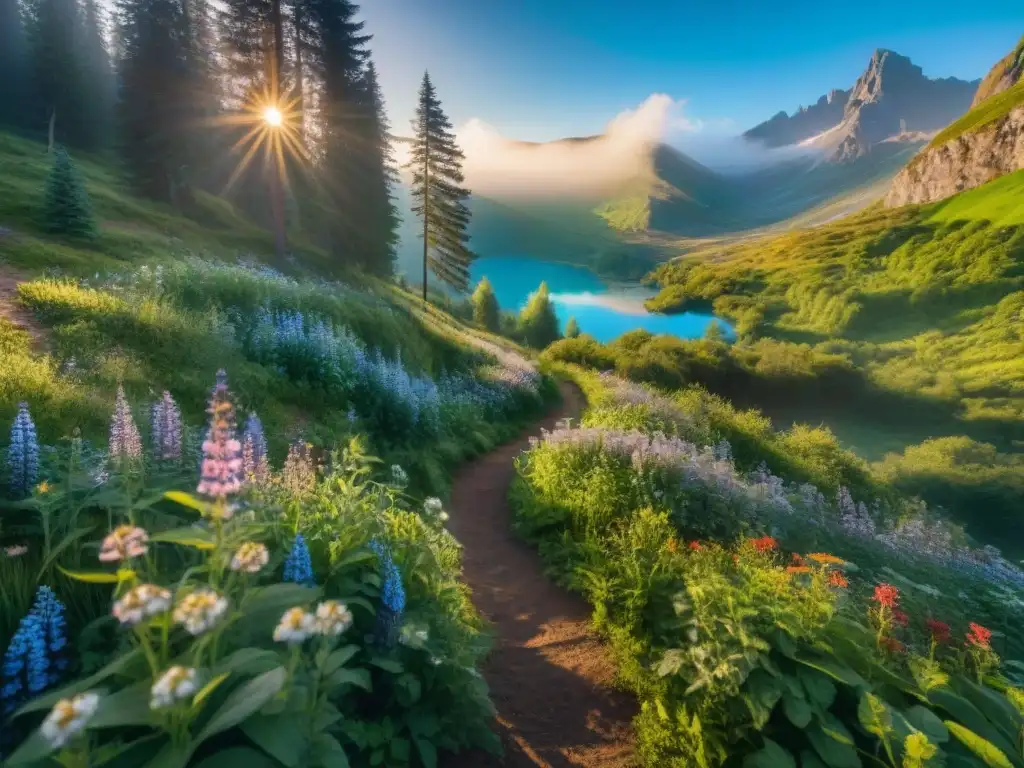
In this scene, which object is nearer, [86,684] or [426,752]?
[86,684]

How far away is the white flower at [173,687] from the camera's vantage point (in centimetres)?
133

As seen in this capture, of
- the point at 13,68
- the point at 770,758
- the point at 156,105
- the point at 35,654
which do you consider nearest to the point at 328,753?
the point at 35,654

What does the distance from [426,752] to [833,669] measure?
8.94 ft

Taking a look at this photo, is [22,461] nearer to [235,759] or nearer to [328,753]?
[235,759]

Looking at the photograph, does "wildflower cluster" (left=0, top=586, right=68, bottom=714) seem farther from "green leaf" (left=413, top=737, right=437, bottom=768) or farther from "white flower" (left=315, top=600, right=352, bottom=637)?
"green leaf" (left=413, top=737, right=437, bottom=768)

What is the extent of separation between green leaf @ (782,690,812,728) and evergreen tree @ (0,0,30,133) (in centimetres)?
5641

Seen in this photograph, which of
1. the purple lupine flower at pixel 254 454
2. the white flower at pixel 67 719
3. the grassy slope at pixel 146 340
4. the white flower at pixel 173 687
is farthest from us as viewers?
the grassy slope at pixel 146 340

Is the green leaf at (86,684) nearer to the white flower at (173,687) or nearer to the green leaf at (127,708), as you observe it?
the green leaf at (127,708)

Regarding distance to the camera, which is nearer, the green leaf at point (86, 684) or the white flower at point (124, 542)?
the white flower at point (124, 542)

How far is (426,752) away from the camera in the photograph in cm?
283

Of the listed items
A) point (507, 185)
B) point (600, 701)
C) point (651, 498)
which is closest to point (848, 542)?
point (651, 498)

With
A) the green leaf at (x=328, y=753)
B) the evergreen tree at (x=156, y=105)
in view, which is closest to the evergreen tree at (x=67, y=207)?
the evergreen tree at (x=156, y=105)

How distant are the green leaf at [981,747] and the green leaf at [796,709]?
801 mm

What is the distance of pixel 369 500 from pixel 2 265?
9286 mm
